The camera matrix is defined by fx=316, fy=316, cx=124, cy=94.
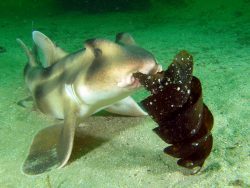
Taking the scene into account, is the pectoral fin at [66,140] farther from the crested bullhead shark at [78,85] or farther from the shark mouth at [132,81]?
the shark mouth at [132,81]

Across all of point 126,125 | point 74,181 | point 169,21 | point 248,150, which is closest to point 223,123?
point 248,150

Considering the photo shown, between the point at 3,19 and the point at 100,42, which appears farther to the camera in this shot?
the point at 3,19

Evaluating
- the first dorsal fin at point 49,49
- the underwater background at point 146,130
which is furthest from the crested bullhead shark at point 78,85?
the underwater background at point 146,130

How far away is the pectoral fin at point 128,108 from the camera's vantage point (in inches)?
178

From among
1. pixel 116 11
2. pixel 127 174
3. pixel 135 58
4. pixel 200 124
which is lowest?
pixel 116 11

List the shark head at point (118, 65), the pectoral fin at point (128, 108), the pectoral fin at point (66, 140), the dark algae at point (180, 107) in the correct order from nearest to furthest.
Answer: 1. the dark algae at point (180, 107)
2. the shark head at point (118, 65)
3. the pectoral fin at point (66, 140)
4. the pectoral fin at point (128, 108)

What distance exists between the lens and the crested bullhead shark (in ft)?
10.6

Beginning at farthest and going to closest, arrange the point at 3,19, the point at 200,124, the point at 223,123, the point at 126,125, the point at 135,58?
the point at 3,19 → the point at 126,125 → the point at 223,123 → the point at 135,58 → the point at 200,124

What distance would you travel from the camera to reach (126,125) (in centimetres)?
448

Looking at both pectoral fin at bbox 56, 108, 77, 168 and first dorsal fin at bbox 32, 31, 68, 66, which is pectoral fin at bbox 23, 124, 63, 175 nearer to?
pectoral fin at bbox 56, 108, 77, 168

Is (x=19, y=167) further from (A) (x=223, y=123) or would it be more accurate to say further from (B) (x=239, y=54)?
(B) (x=239, y=54)

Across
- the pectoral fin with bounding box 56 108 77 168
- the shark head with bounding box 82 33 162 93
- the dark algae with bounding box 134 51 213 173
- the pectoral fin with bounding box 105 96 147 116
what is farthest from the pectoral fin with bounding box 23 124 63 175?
the dark algae with bounding box 134 51 213 173

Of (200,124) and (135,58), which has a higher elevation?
(135,58)

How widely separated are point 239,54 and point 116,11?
10104mm
